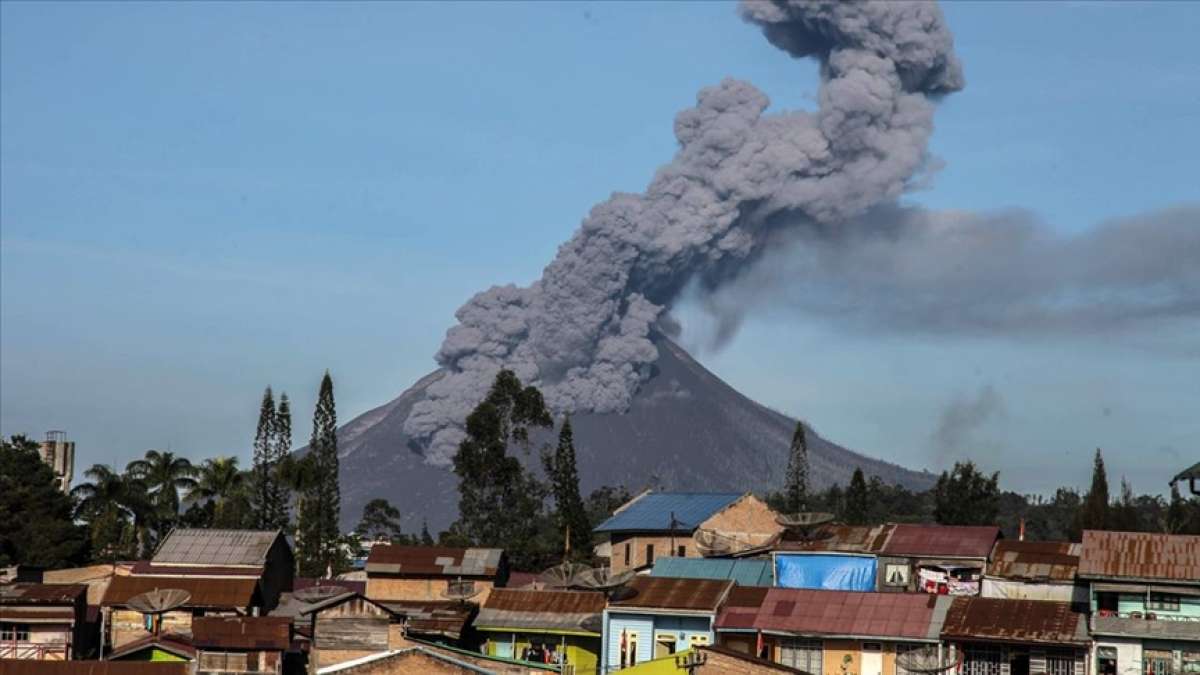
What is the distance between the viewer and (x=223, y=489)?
13362 centimetres

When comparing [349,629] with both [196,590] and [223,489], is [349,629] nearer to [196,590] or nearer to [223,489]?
[196,590]

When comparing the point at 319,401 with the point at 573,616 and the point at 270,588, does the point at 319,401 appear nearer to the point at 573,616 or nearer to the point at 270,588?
the point at 270,588

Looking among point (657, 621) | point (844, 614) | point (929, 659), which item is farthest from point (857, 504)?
point (929, 659)

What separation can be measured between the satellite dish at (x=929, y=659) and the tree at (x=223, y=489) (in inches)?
2796

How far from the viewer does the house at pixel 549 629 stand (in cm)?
7619

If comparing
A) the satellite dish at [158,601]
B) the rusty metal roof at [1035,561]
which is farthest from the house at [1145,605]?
the satellite dish at [158,601]

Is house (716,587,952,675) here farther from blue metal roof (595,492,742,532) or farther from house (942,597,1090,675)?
blue metal roof (595,492,742,532)

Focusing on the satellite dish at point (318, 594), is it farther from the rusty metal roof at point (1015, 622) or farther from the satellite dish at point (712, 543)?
the rusty metal roof at point (1015, 622)

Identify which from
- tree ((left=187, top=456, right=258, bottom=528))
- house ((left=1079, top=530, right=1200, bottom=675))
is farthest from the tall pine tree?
house ((left=1079, top=530, right=1200, bottom=675))

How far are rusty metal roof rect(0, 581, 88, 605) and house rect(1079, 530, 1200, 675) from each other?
39320 mm

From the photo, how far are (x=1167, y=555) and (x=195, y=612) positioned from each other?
40.3 meters

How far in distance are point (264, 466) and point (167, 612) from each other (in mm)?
58922

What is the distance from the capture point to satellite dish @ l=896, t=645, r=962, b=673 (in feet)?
216

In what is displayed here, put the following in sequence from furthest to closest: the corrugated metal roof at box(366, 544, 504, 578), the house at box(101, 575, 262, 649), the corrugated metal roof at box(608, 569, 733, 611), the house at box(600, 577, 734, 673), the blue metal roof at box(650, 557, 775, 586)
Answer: the corrugated metal roof at box(366, 544, 504, 578) < the house at box(101, 575, 262, 649) < the blue metal roof at box(650, 557, 775, 586) < the corrugated metal roof at box(608, 569, 733, 611) < the house at box(600, 577, 734, 673)
